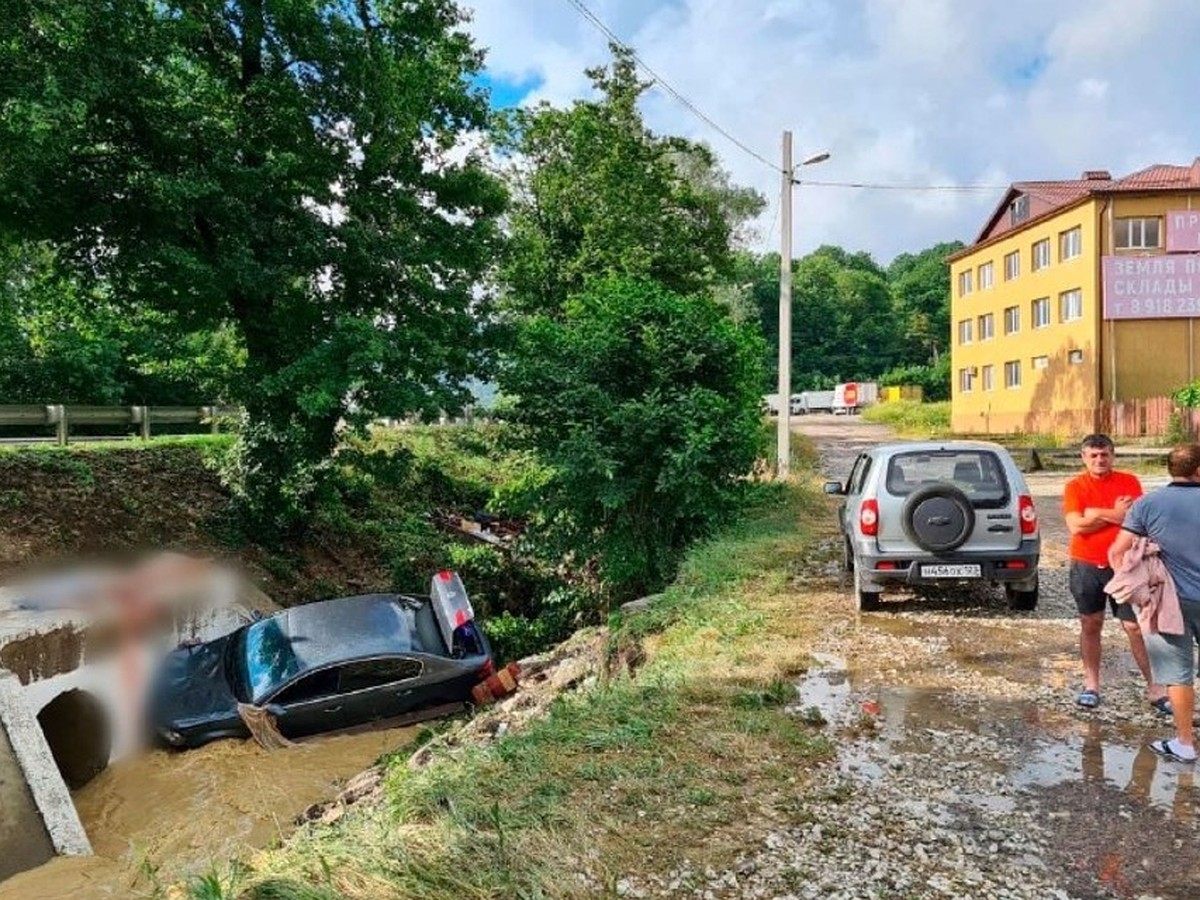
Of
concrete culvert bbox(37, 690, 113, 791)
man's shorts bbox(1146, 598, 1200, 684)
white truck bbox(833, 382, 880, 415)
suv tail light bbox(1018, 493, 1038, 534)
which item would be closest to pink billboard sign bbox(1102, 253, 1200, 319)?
suv tail light bbox(1018, 493, 1038, 534)

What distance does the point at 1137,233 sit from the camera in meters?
31.8

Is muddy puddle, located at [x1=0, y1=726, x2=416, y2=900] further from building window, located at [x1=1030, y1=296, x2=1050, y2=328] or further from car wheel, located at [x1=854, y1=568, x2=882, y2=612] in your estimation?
building window, located at [x1=1030, y1=296, x2=1050, y2=328]

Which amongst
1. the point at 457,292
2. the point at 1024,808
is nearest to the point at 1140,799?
the point at 1024,808

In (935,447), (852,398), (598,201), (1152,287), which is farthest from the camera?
(852,398)

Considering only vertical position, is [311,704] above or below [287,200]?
below

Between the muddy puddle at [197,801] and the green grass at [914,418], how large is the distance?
34.1 meters

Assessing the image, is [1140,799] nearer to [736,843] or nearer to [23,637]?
[736,843]

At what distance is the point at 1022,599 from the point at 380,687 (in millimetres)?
6994

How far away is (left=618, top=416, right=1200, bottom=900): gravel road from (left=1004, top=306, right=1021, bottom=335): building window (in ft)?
114

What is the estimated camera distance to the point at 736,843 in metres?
3.86

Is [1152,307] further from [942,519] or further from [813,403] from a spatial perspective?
[813,403]

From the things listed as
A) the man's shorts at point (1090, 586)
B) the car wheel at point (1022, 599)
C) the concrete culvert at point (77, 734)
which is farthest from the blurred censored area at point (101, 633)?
the car wheel at point (1022, 599)

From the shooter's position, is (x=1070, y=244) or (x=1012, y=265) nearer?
(x=1070, y=244)

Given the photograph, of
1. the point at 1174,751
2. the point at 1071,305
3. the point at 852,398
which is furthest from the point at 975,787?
the point at 852,398
